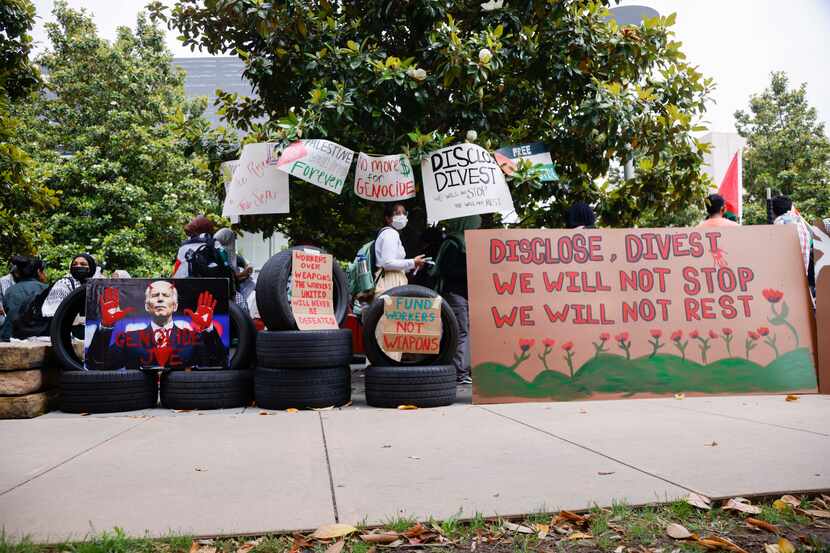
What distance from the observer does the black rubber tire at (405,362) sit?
Result: 229 inches

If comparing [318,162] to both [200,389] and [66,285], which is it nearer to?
[200,389]

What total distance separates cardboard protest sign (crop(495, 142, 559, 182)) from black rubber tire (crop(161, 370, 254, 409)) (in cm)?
417

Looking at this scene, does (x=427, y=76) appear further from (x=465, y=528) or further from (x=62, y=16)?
(x=62, y=16)

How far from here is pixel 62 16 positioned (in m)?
20.5

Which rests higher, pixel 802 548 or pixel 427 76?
pixel 427 76

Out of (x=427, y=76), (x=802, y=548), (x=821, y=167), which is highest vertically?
(x=821, y=167)

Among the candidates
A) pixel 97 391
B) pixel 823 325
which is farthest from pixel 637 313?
pixel 97 391

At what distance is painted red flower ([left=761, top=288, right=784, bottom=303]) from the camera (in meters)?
6.23

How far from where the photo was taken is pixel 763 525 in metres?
2.45

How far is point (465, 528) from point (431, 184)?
5382mm

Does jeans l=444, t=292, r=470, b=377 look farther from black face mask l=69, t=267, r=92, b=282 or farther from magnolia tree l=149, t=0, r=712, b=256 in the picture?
black face mask l=69, t=267, r=92, b=282

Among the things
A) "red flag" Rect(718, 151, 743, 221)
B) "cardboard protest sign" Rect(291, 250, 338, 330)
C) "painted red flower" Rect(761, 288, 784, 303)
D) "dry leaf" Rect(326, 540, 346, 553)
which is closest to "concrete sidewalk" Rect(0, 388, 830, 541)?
"dry leaf" Rect(326, 540, 346, 553)

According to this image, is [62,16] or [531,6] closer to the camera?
[531,6]

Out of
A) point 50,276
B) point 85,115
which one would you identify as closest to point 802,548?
point 50,276
